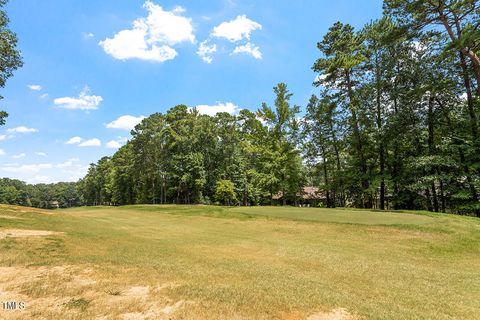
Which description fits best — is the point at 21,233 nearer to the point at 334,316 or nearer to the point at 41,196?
the point at 334,316

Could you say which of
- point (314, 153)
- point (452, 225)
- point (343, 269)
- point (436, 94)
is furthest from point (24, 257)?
point (314, 153)

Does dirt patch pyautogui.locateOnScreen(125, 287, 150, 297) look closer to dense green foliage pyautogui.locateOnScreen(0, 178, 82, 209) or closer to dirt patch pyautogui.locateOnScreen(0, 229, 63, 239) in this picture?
dirt patch pyautogui.locateOnScreen(0, 229, 63, 239)

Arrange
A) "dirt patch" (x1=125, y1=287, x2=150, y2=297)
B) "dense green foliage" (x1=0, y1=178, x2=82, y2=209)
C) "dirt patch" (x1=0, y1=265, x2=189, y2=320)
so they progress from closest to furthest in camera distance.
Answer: "dirt patch" (x1=0, y1=265, x2=189, y2=320) < "dirt patch" (x1=125, y1=287, x2=150, y2=297) < "dense green foliage" (x1=0, y1=178, x2=82, y2=209)

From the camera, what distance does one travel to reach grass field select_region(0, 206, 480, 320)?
488 centimetres

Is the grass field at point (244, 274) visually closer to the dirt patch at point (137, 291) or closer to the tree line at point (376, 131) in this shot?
the dirt patch at point (137, 291)

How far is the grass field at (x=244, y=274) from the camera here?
4.88 m

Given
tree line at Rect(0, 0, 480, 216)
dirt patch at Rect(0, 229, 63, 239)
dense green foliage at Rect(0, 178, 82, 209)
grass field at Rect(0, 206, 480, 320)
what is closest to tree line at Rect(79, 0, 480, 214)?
tree line at Rect(0, 0, 480, 216)

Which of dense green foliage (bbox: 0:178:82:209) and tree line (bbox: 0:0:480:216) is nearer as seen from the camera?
tree line (bbox: 0:0:480:216)

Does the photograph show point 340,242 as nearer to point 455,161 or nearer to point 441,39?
point 455,161

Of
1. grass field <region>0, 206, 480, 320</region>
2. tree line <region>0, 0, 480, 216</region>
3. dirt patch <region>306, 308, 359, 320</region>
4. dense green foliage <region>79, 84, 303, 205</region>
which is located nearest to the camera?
dirt patch <region>306, 308, 359, 320</region>

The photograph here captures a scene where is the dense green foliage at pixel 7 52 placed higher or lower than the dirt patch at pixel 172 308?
higher

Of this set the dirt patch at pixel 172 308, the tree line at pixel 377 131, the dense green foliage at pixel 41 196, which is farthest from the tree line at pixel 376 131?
the dense green foliage at pixel 41 196

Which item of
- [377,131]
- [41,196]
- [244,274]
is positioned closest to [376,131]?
[377,131]

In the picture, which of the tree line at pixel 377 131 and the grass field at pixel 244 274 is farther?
the tree line at pixel 377 131
